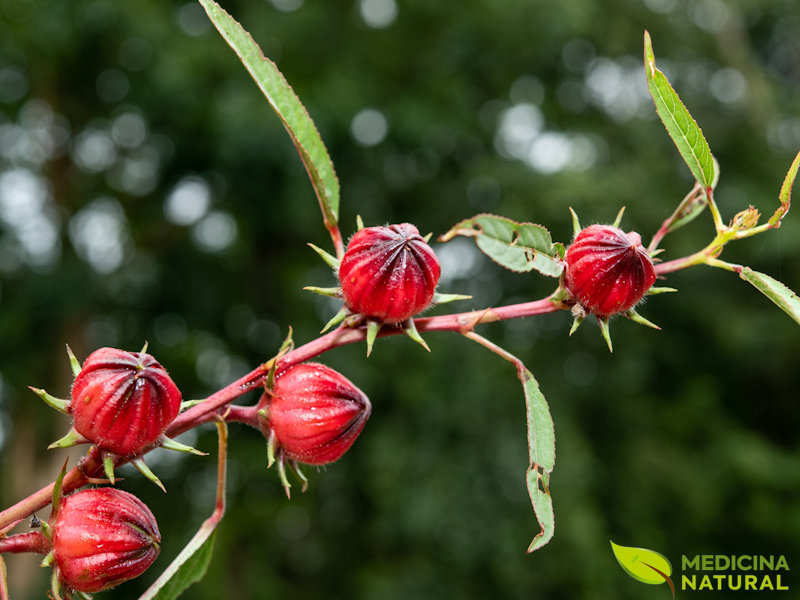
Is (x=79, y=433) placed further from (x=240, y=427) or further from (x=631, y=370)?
(x=631, y=370)

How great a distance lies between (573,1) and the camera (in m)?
7.50

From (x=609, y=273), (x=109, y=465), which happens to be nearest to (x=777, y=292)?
(x=609, y=273)

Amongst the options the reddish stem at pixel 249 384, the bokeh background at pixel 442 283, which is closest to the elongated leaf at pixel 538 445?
the reddish stem at pixel 249 384

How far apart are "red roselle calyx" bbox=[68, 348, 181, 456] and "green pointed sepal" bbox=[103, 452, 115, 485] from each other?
0.4 inches

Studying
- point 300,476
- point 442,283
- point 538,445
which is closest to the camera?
point 300,476

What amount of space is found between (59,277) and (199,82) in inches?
86.4

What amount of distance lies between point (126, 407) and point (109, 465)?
2.9 inches

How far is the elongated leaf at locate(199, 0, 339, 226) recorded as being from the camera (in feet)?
3.73

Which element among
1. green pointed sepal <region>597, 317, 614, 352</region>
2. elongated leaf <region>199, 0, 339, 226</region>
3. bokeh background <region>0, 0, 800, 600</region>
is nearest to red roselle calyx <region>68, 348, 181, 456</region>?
elongated leaf <region>199, 0, 339, 226</region>

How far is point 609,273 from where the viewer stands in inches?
40.5

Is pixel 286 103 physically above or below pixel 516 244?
above

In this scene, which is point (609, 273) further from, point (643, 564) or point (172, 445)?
point (643, 564)

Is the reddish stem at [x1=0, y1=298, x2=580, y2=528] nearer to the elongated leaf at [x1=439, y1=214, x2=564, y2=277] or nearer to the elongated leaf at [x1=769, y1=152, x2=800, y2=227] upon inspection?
the elongated leaf at [x1=439, y1=214, x2=564, y2=277]

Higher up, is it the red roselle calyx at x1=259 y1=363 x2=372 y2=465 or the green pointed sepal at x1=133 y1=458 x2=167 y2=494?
the green pointed sepal at x1=133 y1=458 x2=167 y2=494
